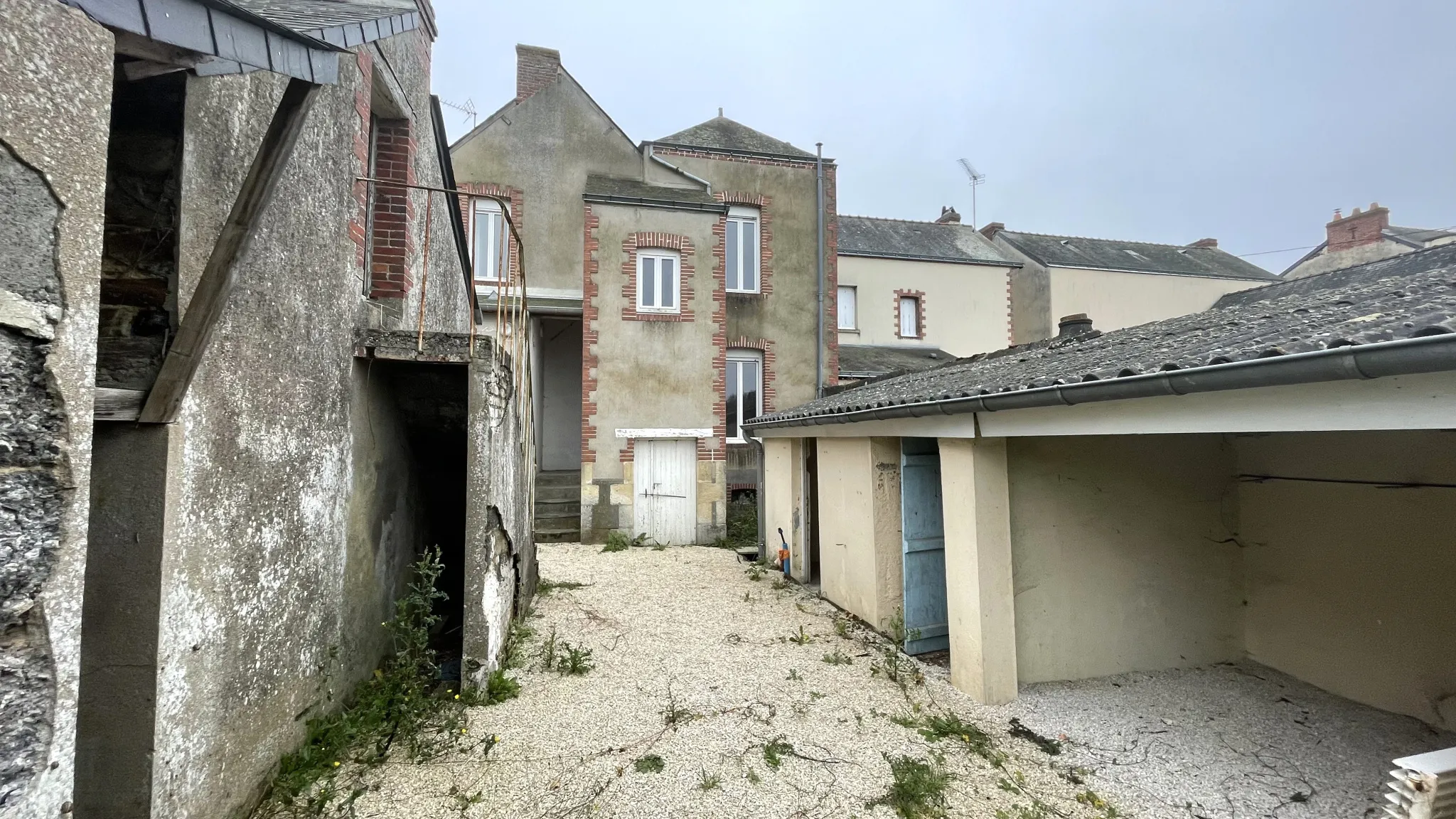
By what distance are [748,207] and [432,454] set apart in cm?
994

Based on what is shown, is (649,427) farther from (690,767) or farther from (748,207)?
(690,767)

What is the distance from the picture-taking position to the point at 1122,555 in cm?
495

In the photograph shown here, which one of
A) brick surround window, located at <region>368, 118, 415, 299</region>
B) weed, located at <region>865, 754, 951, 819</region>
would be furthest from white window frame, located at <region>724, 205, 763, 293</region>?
weed, located at <region>865, 754, 951, 819</region>

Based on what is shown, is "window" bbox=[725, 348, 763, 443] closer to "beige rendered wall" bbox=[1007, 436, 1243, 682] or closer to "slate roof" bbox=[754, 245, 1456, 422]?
"slate roof" bbox=[754, 245, 1456, 422]

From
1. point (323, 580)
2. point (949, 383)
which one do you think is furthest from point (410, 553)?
point (949, 383)

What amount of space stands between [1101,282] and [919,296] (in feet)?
22.0

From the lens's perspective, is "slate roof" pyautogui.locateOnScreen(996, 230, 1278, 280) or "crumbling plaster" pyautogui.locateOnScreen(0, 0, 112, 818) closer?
"crumbling plaster" pyautogui.locateOnScreen(0, 0, 112, 818)

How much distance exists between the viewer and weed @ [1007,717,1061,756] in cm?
381

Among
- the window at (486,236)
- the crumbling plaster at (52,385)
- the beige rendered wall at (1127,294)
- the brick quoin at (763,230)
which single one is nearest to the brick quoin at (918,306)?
the beige rendered wall at (1127,294)

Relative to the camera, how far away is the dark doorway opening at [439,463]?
4625 millimetres

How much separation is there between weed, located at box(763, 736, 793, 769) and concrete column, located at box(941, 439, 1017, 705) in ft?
5.19

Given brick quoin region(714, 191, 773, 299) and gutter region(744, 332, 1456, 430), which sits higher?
brick quoin region(714, 191, 773, 299)

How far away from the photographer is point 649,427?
37.8 feet

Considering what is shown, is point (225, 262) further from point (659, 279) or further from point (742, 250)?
point (742, 250)
